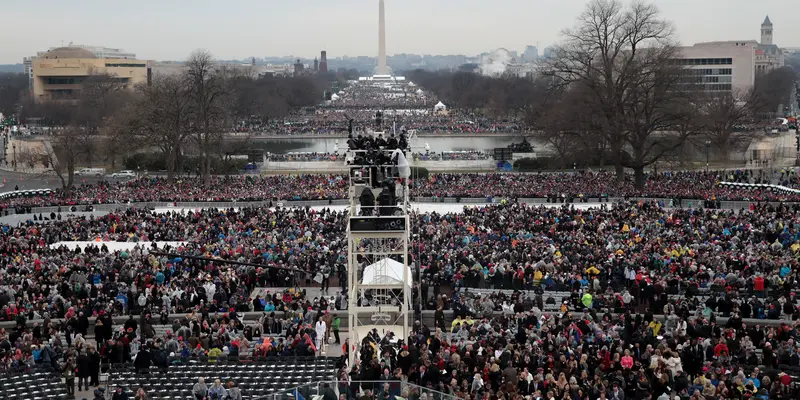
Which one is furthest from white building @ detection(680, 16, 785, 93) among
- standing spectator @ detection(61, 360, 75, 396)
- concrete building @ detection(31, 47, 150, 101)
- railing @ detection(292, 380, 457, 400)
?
railing @ detection(292, 380, 457, 400)

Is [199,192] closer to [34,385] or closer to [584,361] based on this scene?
[34,385]

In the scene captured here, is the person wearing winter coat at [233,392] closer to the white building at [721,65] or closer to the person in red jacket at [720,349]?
the person in red jacket at [720,349]

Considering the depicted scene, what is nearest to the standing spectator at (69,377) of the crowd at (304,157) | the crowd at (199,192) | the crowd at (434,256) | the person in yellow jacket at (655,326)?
the crowd at (434,256)

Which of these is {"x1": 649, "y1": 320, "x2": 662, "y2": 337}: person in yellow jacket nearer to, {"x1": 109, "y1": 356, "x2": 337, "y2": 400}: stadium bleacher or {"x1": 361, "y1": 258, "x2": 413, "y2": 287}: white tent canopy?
{"x1": 361, "y1": 258, "x2": 413, "y2": 287}: white tent canopy

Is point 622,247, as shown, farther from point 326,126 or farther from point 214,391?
point 326,126

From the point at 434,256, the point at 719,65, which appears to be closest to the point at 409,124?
the point at 719,65
